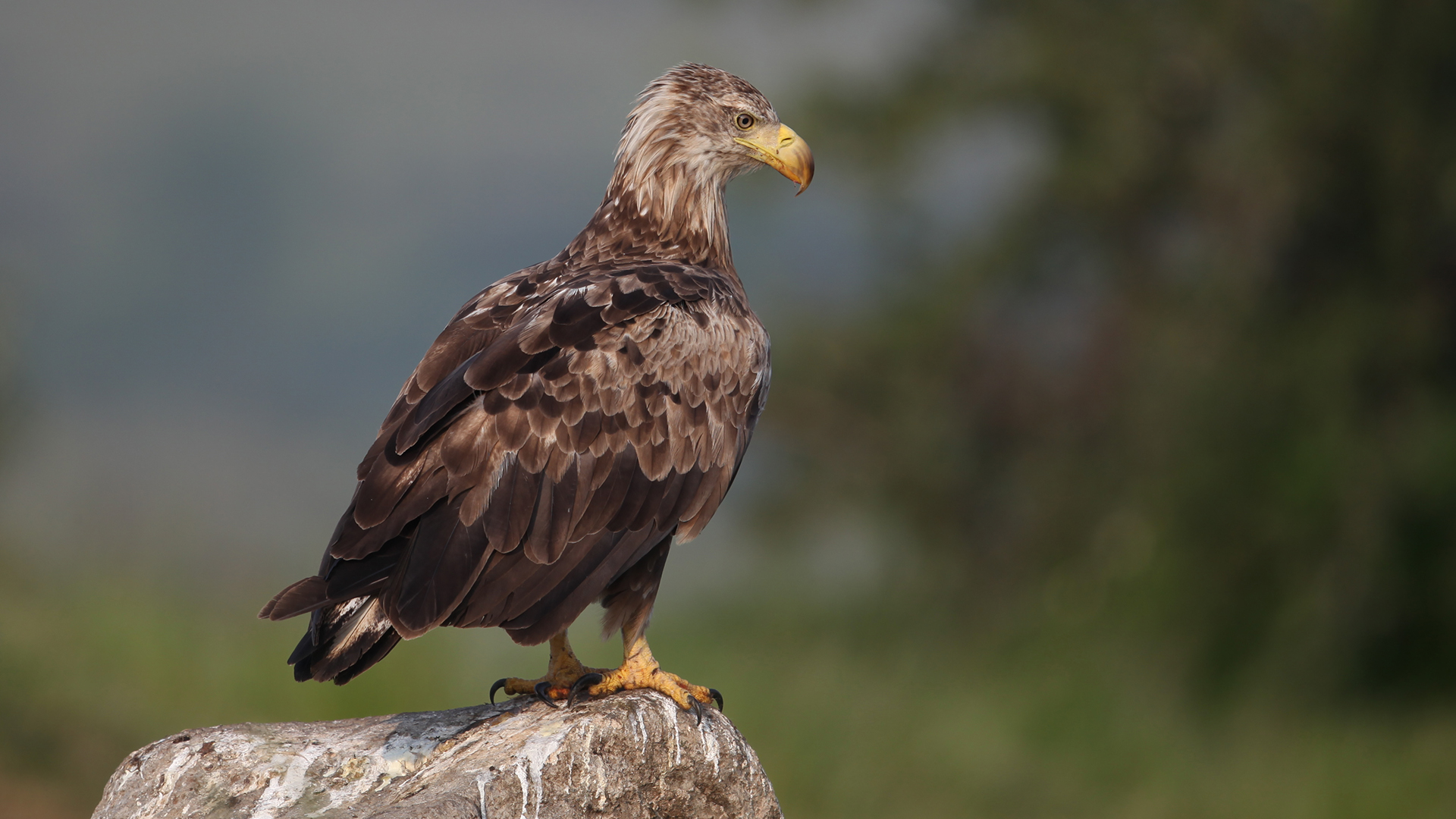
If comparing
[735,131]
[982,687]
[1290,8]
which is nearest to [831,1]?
[1290,8]

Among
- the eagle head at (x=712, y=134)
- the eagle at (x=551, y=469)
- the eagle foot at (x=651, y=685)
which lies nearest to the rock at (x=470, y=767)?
the eagle foot at (x=651, y=685)

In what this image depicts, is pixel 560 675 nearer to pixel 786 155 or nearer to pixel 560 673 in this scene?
pixel 560 673

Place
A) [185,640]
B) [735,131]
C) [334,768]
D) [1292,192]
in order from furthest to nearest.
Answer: [1292,192]
[185,640]
[735,131]
[334,768]

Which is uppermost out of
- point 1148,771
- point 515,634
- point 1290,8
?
point 1290,8

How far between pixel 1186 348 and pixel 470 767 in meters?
11.3

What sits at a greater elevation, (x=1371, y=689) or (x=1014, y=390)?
(x=1014, y=390)

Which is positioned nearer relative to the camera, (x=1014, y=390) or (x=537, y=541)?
(x=537, y=541)

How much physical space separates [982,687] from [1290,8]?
849cm

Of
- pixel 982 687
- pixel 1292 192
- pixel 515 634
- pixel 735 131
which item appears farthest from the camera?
pixel 982 687

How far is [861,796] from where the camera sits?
12.4m

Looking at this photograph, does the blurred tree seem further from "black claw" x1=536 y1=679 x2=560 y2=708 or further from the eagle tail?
the eagle tail

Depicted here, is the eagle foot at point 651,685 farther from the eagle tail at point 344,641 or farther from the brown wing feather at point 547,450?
the eagle tail at point 344,641

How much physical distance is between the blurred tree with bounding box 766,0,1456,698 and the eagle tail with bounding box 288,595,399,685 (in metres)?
11.3

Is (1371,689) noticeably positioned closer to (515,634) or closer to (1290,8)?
(1290,8)
